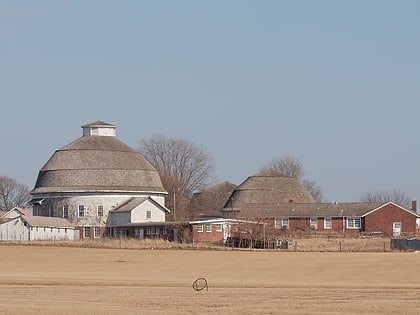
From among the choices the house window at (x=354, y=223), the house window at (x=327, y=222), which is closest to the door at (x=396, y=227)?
the house window at (x=354, y=223)

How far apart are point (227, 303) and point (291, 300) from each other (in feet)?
8.79

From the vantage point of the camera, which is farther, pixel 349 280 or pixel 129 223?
pixel 129 223

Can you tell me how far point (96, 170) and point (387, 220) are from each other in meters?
32.4

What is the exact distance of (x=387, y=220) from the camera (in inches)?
4141

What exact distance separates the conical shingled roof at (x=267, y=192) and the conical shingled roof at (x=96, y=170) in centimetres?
1512

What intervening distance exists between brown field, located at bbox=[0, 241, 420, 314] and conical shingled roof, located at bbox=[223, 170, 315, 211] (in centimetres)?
3921

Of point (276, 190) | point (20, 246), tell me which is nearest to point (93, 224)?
point (20, 246)

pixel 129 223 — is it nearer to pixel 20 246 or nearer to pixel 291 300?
pixel 20 246

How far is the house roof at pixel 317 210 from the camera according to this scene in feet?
348

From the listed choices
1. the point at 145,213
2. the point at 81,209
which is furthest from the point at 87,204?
the point at 145,213

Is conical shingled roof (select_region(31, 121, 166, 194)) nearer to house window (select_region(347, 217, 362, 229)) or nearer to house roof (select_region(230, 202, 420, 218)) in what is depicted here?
house roof (select_region(230, 202, 420, 218))

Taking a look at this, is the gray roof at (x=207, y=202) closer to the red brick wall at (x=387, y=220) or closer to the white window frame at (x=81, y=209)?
the white window frame at (x=81, y=209)

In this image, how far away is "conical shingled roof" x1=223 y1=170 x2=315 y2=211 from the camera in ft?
401

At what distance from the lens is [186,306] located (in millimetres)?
32750
